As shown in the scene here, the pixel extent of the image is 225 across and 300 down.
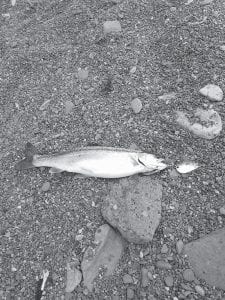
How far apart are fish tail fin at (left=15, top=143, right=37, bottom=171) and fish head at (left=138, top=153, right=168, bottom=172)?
1.47m

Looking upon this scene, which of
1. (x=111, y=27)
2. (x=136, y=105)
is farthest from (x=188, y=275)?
(x=111, y=27)

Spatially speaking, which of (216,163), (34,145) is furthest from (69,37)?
(216,163)

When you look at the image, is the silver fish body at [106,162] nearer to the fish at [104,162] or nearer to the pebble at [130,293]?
the fish at [104,162]

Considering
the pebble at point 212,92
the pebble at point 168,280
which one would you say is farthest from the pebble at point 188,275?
the pebble at point 212,92

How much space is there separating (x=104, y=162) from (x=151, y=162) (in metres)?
0.59

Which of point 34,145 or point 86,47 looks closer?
point 34,145

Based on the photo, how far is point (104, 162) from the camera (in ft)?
13.7

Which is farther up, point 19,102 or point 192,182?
point 19,102

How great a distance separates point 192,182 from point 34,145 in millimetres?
2297

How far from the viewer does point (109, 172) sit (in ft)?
13.6

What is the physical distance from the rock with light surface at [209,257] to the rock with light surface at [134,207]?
1.62ft

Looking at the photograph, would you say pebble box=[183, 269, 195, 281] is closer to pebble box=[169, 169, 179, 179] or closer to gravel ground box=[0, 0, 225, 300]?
gravel ground box=[0, 0, 225, 300]

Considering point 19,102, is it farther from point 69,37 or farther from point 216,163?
point 216,163

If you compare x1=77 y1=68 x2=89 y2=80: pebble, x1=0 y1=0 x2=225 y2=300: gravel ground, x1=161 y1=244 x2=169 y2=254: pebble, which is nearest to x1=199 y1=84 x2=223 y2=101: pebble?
x1=0 y1=0 x2=225 y2=300: gravel ground
